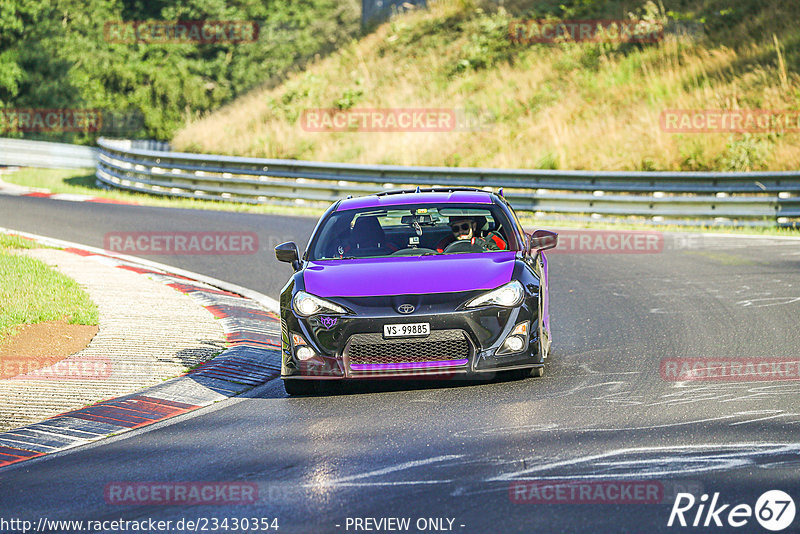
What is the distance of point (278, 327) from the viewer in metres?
11.3

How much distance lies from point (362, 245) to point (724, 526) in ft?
16.1

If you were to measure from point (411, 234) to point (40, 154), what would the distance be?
36.2 m

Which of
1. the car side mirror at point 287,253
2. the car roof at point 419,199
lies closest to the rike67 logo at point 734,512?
the car side mirror at point 287,253

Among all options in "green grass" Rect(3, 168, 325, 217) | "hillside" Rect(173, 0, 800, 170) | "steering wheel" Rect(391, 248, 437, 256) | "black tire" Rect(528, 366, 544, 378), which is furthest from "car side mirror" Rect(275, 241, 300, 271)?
"hillside" Rect(173, 0, 800, 170)

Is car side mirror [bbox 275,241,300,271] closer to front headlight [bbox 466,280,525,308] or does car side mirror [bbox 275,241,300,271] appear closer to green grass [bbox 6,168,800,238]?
front headlight [bbox 466,280,525,308]

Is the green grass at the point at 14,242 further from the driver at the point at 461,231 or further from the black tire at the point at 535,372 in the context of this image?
the black tire at the point at 535,372

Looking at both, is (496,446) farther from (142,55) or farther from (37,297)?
(142,55)

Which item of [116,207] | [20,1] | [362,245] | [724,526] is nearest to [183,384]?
[362,245]

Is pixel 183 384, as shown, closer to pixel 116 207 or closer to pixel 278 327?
pixel 278 327

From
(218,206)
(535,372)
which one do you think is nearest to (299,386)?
(535,372)

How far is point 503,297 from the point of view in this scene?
320 inches

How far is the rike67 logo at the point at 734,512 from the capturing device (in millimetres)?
4965

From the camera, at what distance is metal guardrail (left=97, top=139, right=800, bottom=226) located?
64.1 feet

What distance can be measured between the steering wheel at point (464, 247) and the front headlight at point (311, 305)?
1.41 meters
